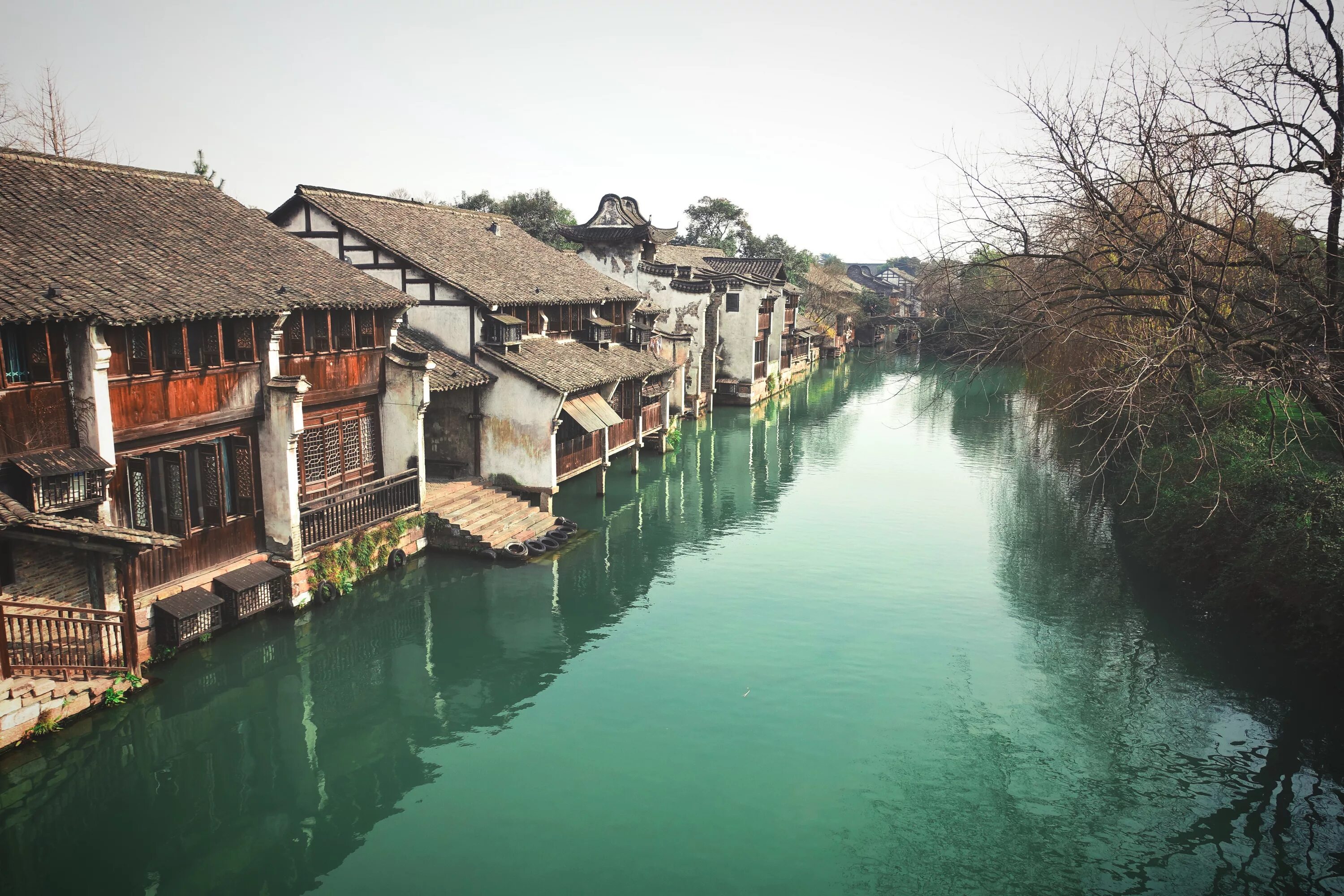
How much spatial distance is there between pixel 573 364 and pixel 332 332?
9.08 metres

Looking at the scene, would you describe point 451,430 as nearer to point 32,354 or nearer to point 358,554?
point 358,554

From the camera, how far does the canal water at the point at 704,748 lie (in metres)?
10.8

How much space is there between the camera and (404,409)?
69.4ft

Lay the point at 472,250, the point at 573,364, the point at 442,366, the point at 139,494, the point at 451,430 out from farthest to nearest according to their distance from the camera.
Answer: the point at 472,250 < the point at 573,364 < the point at 451,430 < the point at 442,366 < the point at 139,494

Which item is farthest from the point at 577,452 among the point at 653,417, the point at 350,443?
the point at 653,417

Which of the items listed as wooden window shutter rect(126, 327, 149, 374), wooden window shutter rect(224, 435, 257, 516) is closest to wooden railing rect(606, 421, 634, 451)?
wooden window shutter rect(224, 435, 257, 516)

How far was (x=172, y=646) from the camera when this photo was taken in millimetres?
15320

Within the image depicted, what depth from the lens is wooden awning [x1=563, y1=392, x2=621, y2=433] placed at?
25.2m

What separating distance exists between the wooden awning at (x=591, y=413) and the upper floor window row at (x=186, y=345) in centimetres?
975

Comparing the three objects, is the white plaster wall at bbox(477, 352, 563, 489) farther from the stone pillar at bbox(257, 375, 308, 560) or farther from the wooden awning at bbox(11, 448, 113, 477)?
the wooden awning at bbox(11, 448, 113, 477)

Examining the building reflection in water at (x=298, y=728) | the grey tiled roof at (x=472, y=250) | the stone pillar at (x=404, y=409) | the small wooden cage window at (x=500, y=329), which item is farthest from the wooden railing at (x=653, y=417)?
the stone pillar at (x=404, y=409)

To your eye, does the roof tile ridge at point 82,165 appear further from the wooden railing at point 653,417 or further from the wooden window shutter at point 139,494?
the wooden railing at point 653,417

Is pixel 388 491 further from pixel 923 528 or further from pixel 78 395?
pixel 923 528

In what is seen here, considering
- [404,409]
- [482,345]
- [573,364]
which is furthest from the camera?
[573,364]
